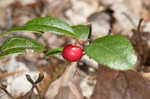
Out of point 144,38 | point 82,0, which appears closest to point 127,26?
point 144,38

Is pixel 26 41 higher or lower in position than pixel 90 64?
higher

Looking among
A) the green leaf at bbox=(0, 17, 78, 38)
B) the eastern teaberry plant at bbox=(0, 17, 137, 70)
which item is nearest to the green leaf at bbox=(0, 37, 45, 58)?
the eastern teaberry plant at bbox=(0, 17, 137, 70)

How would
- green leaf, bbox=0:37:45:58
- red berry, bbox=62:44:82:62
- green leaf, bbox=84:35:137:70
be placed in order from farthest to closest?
Result: green leaf, bbox=0:37:45:58 < red berry, bbox=62:44:82:62 < green leaf, bbox=84:35:137:70

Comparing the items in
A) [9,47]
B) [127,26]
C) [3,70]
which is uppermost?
[9,47]

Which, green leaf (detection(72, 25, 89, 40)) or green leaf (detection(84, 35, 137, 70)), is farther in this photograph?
green leaf (detection(72, 25, 89, 40))

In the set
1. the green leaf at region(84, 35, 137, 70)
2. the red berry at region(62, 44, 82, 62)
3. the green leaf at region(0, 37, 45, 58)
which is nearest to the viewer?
the green leaf at region(84, 35, 137, 70)

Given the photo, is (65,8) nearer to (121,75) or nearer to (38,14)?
(38,14)

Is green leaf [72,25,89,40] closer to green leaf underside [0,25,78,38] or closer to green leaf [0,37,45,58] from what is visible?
green leaf underside [0,25,78,38]

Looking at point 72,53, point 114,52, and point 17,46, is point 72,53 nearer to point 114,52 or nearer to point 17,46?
point 114,52
